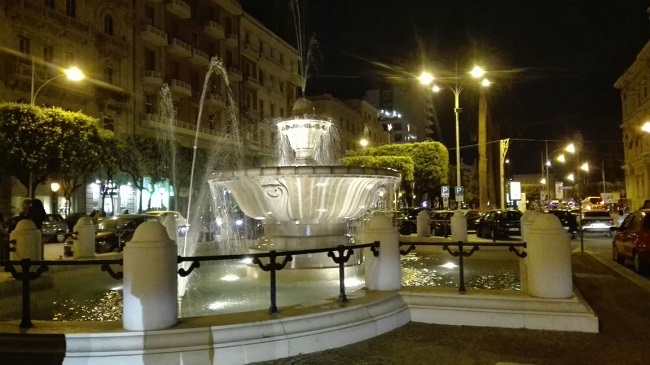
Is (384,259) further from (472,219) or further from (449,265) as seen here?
(472,219)

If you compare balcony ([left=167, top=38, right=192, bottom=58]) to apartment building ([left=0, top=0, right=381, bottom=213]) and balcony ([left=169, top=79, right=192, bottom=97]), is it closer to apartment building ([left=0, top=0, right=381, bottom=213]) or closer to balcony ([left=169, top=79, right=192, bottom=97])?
apartment building ([left=0, top=0, right=381, bottom=213])

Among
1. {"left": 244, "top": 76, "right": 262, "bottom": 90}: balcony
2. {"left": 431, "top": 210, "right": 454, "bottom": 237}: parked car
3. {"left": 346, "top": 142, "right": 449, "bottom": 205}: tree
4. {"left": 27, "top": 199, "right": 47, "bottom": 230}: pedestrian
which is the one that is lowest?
{"left": 431, "top": 210, "right": 454, "bottom": 237}: parked car

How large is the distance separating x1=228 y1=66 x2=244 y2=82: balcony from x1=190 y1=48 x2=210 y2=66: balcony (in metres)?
4.03

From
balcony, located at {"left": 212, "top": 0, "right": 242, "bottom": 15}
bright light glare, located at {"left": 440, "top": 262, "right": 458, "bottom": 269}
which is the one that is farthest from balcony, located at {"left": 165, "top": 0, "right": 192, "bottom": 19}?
bright light glare, located at {"left": 440, "top": 262, "right": 458, "bottom": 269}

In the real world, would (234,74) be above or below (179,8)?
below

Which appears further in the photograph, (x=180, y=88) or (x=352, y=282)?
(x=180, y=88)

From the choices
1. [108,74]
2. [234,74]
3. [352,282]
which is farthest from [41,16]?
[352,282]

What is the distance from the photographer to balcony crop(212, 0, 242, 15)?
2141 inches

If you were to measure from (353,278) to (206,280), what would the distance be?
291 centimetres

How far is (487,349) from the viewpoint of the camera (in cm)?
612

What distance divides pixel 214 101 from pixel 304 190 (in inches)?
1746

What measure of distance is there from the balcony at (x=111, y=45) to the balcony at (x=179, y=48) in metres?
5.26

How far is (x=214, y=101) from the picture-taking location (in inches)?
2084

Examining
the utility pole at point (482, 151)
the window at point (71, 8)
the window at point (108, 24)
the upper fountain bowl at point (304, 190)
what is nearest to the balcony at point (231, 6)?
the window at point (108, 24)
